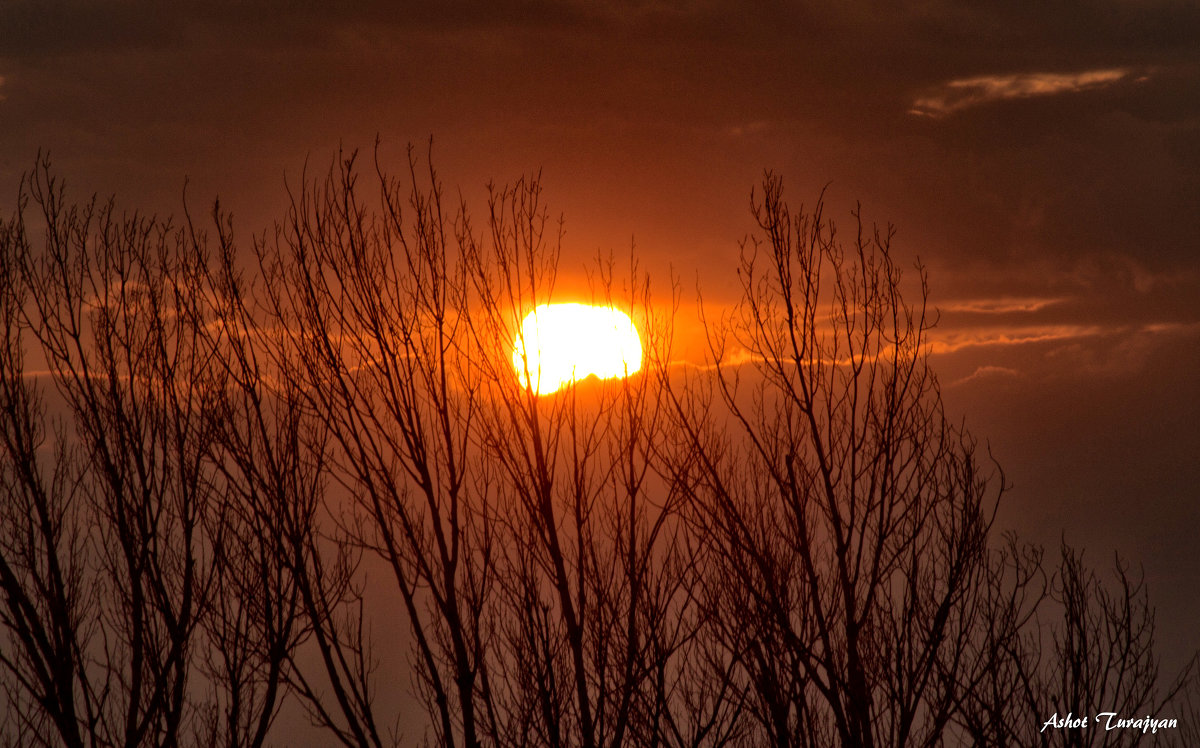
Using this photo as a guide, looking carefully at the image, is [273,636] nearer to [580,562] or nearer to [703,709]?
[580,562]

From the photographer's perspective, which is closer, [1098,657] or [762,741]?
[1098,657]

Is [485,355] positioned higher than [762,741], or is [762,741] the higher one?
[485,355]

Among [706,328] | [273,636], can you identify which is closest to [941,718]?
[706,328]

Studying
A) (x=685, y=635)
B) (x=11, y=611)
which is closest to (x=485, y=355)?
(x=685, y=635)

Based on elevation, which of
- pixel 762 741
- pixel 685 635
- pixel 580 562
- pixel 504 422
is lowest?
pixel 762 741

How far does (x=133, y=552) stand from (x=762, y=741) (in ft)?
19.0

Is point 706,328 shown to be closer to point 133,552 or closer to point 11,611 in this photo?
point 133,552

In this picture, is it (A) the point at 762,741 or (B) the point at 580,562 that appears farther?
(A) the point at 762,741

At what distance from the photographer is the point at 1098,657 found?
7.43 metres

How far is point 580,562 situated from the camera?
19.1 feet

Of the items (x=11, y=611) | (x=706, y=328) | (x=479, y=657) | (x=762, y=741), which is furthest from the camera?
(x=762, y=741)

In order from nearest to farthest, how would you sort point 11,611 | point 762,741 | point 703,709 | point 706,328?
1. point 11,611
2. point 706,328
3. point 703,709
4. point 762,741

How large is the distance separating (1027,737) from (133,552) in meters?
6.84

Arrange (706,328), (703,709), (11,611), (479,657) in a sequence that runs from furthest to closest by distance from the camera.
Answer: (703,709) → (706,328) → (479,657) → (11,611)
